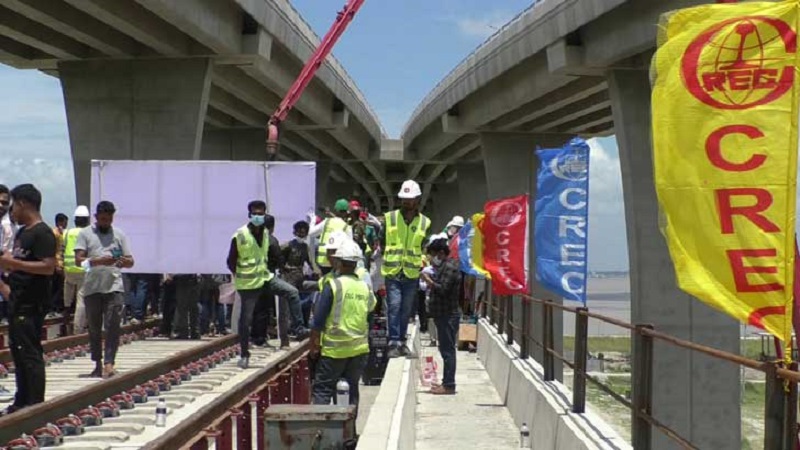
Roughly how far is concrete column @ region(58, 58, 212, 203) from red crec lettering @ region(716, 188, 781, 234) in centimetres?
2222

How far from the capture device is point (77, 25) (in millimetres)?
22781

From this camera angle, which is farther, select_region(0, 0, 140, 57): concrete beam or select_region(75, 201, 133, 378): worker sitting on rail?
select_region(0, 0, 140, 57): concrete beam

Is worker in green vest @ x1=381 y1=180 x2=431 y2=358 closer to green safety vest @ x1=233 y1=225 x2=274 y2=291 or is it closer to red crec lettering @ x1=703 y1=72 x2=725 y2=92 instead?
green safety vest @ x1=233 y1=225 x2=274 y2=291

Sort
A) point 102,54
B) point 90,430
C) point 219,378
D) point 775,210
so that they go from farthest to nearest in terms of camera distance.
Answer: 1. point 102,54
2. point 219,378
3. point 90,430
4. point 775,210

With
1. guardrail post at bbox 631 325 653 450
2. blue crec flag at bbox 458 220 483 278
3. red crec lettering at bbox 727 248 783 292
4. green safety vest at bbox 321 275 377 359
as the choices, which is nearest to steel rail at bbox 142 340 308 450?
green safety vest at bbox 321 275 377 359

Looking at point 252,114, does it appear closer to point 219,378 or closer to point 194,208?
point 194,208

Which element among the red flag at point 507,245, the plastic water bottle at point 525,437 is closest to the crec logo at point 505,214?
the red flag at point 507,245

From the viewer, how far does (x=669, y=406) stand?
85.8 ft

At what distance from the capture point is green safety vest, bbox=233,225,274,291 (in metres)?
13.5

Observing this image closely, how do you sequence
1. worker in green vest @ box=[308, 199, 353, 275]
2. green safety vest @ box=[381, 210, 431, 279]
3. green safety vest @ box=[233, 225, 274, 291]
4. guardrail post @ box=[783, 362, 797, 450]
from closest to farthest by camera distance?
guardrail post @ box=[783, 362, 797, 450], green safety vest @ box=[381, 210, 431, 279], worker in green vest @ box=[308, 199, 353, 275], green safety vest @ box=[233, 225, 274, 291]

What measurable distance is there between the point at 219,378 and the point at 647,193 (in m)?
16.6

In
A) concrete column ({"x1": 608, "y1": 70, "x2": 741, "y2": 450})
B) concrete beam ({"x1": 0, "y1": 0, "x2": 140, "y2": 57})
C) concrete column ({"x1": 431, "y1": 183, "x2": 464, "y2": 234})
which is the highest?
concrete beam ({"x1": 0, "y1": 0, "x2": 140, "y2": 57})

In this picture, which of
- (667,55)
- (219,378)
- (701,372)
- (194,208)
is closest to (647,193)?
(701,372)

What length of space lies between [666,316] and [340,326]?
20.4 metres
